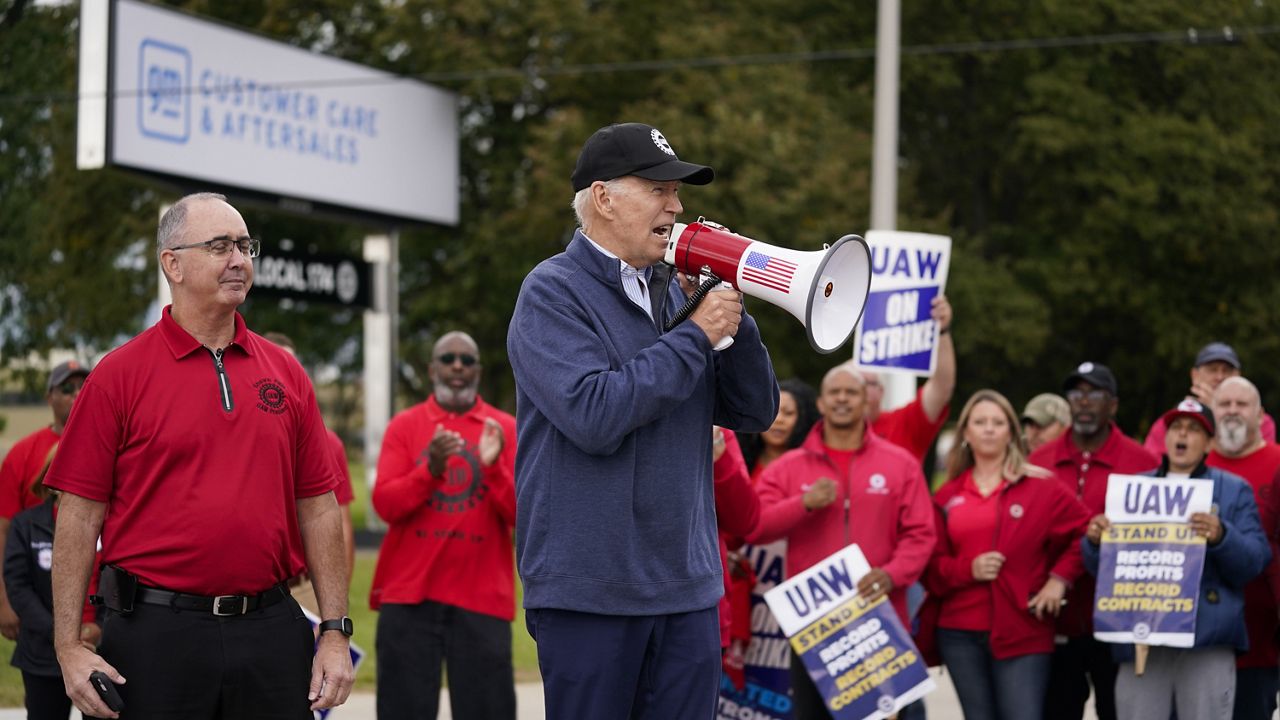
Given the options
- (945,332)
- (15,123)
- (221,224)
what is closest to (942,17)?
(15,123)

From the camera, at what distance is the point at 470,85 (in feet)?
76.3

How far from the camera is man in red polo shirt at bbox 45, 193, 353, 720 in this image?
427 centimetres

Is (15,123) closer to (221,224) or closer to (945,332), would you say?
(945,332)

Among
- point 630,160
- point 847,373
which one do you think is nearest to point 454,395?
point 847,373

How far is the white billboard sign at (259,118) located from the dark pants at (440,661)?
365 inches

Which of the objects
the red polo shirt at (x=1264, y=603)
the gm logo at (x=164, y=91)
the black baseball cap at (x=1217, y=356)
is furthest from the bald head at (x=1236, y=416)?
the gm logo at (x=164, y=91)

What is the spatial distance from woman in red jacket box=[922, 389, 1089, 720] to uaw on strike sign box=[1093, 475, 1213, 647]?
318mm

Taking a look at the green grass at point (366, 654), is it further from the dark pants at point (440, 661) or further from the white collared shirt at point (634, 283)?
the white collared shirt at point (634, 283)

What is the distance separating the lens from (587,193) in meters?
4.09

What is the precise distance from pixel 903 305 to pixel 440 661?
311 cm

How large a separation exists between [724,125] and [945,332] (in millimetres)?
13351

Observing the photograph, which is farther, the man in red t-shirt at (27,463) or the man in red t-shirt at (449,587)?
the man in red t-shirt at (449,587)

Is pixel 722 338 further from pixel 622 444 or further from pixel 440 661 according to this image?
pixel 440 661

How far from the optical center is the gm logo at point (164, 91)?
51.0ft
